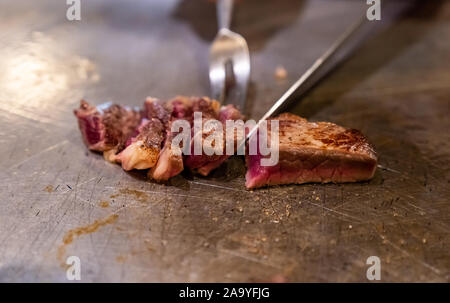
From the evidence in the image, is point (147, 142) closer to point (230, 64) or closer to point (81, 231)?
point (81, 231)

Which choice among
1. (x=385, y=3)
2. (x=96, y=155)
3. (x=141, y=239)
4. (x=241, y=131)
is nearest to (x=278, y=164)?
(x=241, y=131)

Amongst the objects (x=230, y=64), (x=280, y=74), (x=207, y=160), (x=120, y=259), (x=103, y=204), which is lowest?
(x=120, y=259)

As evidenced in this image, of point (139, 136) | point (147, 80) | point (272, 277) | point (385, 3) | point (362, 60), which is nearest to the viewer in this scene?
point (272, 277)

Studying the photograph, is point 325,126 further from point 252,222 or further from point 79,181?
point 79,181

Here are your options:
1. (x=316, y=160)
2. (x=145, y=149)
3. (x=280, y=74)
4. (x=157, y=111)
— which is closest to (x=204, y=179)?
(x=145, y=149)

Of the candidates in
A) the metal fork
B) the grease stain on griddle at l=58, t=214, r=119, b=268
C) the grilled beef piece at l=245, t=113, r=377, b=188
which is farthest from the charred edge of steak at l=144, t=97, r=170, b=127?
the grease stain on griddle at l=58, t=214, r=119, b=268

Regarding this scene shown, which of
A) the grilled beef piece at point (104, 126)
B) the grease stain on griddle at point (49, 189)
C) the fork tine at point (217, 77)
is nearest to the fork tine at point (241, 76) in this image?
the fork tine at point (217, 77)

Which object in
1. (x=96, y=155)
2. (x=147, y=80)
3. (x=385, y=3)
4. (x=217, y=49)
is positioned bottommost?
(x=96, y=155)
